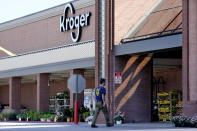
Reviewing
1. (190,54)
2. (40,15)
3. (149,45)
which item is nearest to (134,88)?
(149,45)

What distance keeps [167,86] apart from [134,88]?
238 inches

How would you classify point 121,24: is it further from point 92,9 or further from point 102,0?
point 92,9

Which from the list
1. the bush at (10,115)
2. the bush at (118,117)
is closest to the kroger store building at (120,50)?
the bush at (118,117)

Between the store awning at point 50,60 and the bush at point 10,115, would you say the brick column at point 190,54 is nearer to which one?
the store awning at point 50,60

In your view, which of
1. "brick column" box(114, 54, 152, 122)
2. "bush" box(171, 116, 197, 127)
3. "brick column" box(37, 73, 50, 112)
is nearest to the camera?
"bush" box(171, 116, 197, 127)

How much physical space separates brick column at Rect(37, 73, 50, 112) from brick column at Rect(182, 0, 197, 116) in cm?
1700

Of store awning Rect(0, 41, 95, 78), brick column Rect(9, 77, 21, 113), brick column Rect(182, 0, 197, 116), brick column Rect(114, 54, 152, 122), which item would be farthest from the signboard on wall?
brick column Rect(9, 77, 21, 113)

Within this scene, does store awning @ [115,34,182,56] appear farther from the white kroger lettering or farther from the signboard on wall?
the white kroger lettering

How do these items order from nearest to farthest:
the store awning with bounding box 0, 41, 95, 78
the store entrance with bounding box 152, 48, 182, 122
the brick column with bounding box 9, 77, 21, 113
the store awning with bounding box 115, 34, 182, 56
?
the store awning with bounding box 115, 34, 182, 56, the store entrance with bounding box 152, 48, 182, 122, the store awning with bounding box 0, 41, 95, 78, the brick column with bounding box 9, 77, 21, 113

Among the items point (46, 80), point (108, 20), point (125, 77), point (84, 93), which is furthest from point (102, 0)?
point (46, 80)

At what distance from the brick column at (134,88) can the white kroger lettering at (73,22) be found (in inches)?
314

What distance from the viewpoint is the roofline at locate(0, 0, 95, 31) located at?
3736 cm

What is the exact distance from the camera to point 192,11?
24344 mm

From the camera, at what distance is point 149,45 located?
2719 centimetres
